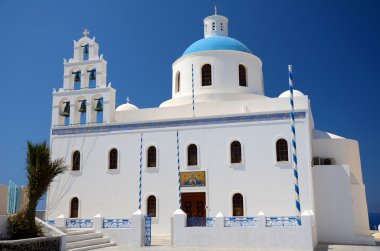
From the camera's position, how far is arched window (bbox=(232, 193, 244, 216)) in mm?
16456

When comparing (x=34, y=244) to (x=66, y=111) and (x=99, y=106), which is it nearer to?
(x=99, y=106)

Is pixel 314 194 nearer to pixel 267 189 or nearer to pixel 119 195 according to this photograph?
pixel 267 189

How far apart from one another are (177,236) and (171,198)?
10.3 ft

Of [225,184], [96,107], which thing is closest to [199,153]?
[225,184]

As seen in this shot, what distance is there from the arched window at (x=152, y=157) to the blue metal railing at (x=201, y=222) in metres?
4.20

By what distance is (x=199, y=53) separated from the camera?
20.9m

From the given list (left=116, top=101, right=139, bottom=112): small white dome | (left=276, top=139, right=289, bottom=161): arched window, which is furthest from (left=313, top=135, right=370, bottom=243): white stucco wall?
(left=116, top=101, right=139, bottom=112): small white dome

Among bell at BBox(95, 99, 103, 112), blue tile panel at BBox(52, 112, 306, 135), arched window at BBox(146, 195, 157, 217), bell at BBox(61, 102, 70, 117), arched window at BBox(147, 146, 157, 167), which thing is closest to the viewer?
blue tile panel at BBox(52, 112, 306, 135)

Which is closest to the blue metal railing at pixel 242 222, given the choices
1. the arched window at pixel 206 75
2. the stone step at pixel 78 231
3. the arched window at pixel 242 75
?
the stone step at pixel 78 231

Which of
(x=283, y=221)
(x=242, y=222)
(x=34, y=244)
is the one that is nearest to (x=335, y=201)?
(x=283, y=221)

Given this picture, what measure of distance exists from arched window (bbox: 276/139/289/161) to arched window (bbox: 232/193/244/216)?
227 centimetres

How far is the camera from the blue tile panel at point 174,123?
16.8 m

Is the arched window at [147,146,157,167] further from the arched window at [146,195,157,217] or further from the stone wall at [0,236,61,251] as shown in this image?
the stone wall at [0,236,61,251]

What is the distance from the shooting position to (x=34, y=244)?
11094 mm
